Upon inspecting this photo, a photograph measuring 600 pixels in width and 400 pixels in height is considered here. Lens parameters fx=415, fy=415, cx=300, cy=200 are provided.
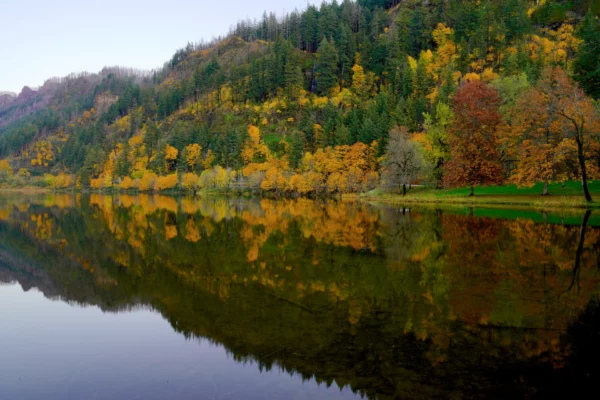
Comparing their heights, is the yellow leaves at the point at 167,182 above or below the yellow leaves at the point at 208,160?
below

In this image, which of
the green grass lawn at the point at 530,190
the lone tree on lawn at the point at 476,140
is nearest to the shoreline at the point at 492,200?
the green grass lawn at the point at 530,190

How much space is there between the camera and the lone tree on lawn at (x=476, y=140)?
50.7 meters

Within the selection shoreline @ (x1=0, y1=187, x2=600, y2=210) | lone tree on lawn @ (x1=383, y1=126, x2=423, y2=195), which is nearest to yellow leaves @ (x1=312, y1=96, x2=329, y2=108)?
shoreline @ (x1=0, y1=187, x2=600, y2=210)

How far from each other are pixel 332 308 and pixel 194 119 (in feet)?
482

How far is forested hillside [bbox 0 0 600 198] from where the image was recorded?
44.5 meters

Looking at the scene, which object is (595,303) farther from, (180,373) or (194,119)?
(194,119)

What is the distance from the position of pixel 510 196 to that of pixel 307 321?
44.8 m

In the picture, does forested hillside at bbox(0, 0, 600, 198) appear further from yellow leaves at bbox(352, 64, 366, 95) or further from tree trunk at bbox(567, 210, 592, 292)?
tree trunk at bbox(567, 210, 592, 292)

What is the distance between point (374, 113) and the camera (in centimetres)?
8869

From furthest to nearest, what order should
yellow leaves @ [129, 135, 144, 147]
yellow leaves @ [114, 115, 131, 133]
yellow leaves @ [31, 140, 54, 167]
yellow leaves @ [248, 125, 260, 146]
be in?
1. yellow leaves @ [114, 115, 131, 133]
2. yellow leaves @ [31, 140, 54, 167]
3. yellow leaves @ [129, 135, 144, 147]
4. yellow leaves @ [248, 125, 260, 146]

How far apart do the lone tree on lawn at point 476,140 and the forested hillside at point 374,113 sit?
17cm

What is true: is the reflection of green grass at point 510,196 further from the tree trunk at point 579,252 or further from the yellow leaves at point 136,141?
the yellow leaves at point 136,141

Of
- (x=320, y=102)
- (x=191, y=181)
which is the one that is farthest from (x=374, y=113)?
(x=191, y=181)

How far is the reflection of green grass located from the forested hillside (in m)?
2.04
